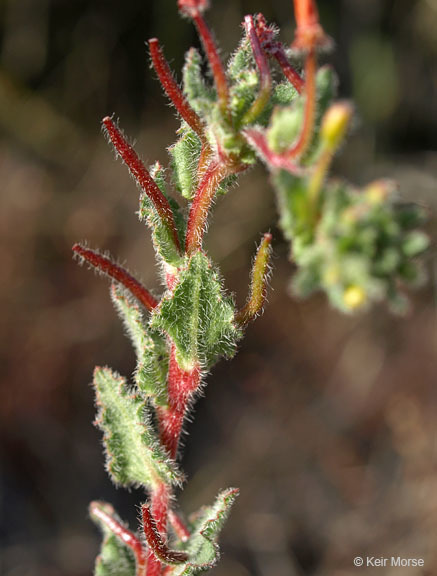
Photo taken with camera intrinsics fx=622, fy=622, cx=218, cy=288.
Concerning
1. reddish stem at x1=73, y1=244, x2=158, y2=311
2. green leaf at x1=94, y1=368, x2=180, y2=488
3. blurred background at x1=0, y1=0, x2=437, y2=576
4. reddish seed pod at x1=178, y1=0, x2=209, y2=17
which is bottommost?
green leaf at x1=94, y1=368, x2=180, y2=488

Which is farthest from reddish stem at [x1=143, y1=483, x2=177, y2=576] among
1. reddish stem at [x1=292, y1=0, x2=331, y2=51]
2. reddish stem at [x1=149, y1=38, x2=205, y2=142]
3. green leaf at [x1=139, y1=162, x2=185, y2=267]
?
reddish stem at [x1=292, y1=0, x2=331, y2=51]

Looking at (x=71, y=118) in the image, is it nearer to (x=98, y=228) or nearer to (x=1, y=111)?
(x=1, y=111)

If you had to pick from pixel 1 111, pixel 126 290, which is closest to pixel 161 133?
pixel 1 111

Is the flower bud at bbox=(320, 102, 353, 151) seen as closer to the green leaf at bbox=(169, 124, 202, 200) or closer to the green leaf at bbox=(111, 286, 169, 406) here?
the green leaf at bbox=(169, 124, 202, 200)

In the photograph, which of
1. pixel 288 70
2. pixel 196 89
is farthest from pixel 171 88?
pixel 288 70

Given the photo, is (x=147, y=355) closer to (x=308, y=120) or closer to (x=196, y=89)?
(x=196, y=89)

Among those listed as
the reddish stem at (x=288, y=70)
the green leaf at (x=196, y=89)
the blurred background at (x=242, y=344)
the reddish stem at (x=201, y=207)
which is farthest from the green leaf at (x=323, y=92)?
the blurred background at (x=242, y=344)
